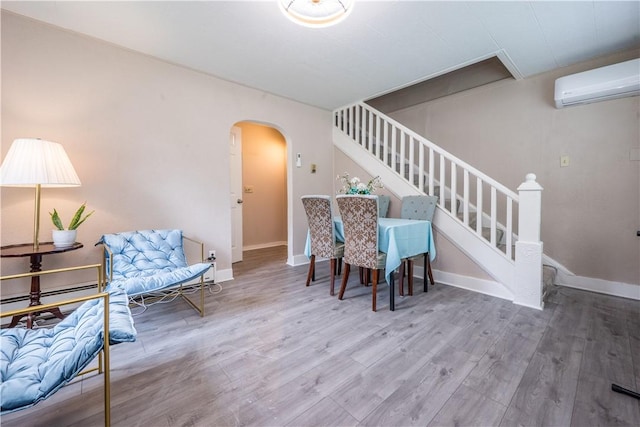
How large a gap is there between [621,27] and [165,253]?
450 centimetres

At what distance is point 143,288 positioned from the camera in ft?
6.28

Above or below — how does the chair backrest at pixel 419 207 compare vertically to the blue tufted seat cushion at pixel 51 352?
above

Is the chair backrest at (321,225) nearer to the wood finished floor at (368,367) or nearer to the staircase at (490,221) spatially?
the wood finished floor at (368,367)

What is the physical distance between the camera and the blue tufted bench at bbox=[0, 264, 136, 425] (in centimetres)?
89

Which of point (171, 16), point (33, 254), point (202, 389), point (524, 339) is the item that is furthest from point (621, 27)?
point (33, 254)

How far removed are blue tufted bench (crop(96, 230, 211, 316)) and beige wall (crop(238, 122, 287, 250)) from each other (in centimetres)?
250

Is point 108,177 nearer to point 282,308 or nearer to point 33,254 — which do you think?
point 33,254

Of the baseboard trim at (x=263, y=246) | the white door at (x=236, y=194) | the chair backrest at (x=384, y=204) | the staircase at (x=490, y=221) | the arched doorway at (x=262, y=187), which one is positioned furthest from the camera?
the baseboard trim at (x=263, y=246)

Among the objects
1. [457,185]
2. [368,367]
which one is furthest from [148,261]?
[457,185]

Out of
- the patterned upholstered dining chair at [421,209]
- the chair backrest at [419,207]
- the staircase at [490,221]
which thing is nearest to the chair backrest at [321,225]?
the patterned upholstered dining chair at [421,209]

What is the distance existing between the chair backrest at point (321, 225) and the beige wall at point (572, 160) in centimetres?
235

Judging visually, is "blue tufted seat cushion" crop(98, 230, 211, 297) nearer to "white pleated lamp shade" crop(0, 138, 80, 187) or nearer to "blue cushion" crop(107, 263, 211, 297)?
"blue cushion" crop(107, 263, 211, 297)

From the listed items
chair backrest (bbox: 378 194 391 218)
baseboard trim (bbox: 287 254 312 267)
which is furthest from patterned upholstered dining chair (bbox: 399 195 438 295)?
baseboard trim (bbox: 287 254 312 267)

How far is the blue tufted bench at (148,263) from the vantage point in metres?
2.00
